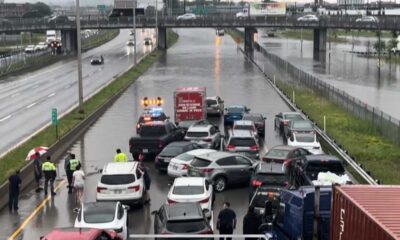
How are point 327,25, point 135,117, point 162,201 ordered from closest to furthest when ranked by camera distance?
point 162,201 < point 135,117 < point 327,25

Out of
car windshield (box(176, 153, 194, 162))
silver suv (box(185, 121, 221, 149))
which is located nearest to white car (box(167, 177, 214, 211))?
car windshield (box(176, 153, 194, 162))

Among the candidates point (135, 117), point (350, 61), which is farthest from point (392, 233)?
point (350, 61)

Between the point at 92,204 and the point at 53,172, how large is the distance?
A: 6.78 meters

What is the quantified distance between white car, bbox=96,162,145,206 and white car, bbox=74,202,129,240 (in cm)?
361

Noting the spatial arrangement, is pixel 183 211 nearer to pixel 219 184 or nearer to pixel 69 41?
pixel 219 184

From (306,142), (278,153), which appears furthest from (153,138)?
(306,142)

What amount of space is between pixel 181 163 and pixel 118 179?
14.4 ft

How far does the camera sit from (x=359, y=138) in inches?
1357

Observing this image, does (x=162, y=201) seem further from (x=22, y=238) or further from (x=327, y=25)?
(x=327, y=25)

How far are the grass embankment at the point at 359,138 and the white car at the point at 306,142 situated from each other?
1477mm

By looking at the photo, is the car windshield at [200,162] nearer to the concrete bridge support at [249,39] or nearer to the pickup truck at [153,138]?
the pickup truck at [153,138]

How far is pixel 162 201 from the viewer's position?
77.0 ft

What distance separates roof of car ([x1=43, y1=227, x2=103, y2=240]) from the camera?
1449cm

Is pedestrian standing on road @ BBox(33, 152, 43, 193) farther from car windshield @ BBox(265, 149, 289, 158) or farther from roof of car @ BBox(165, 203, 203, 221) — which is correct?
roof of car @ BBox(165, 203, 203, 221)
